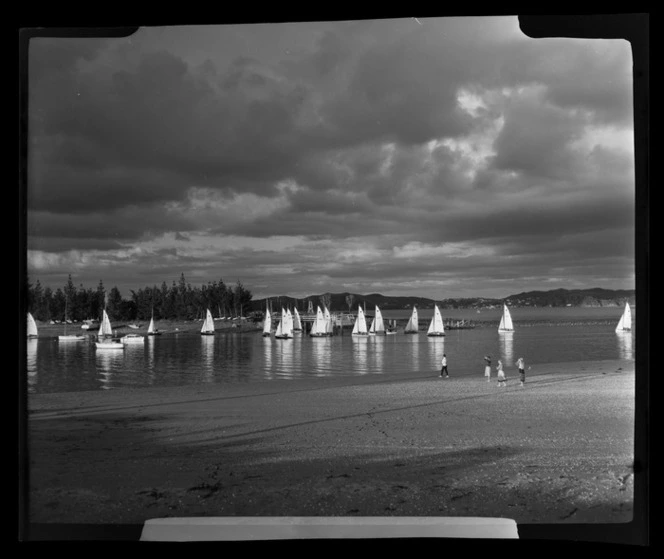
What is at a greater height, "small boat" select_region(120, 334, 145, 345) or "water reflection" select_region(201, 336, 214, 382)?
"small boat" select_region(120, 334, 145, 345)

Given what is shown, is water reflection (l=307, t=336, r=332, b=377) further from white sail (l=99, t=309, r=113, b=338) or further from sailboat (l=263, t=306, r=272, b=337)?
white sail (l=99, t=309, r=113, b=338)

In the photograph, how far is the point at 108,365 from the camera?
1536 cm

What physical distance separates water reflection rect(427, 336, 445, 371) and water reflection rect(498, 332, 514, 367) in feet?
→ 7.92

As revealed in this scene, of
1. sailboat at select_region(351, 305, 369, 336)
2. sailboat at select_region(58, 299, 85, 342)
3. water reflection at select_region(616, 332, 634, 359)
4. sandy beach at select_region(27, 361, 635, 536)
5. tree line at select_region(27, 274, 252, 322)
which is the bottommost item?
sandy beach at select_region(27, 361, 635, 536)

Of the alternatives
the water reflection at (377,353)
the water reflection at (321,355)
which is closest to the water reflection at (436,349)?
the water reflection at (377,353)

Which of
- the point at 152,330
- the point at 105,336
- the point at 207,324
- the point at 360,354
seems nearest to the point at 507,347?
the point at 360,354

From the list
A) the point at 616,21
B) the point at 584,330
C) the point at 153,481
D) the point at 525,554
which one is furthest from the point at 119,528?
the point at 584,330

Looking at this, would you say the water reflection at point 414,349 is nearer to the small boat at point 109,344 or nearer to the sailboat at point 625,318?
the sailboat at point 625,318

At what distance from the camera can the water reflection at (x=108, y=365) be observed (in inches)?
536

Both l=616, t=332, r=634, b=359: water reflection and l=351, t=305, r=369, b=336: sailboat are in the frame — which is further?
l=351, t=305, r=369, b=336: sailboat

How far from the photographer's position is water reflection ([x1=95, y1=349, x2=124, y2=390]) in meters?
13.6

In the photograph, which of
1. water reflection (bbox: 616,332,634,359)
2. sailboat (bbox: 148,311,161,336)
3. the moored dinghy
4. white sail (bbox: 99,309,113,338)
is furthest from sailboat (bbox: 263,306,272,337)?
water reflection (bbox: 616,332,634,359)

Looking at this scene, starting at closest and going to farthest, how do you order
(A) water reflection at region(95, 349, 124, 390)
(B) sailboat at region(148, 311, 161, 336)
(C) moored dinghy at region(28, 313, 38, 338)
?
(C) moored dinghy at region(28, 313, 38, 338)
(B) sailboat at region(148, 311, 161, 336)
(A) water reflection at region(95, 349, 124, 390)

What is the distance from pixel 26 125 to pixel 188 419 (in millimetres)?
6827
